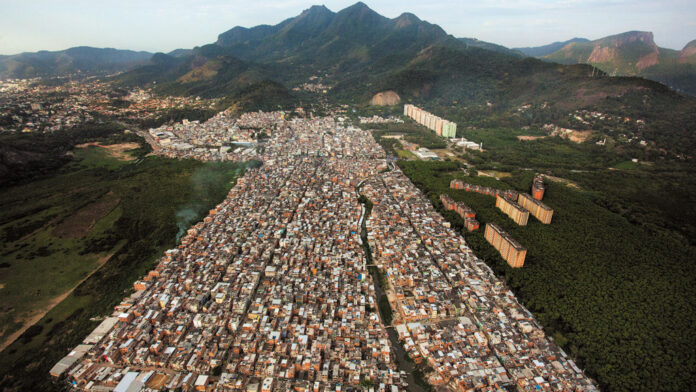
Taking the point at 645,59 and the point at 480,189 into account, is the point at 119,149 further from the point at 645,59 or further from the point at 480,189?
the point at 645,59

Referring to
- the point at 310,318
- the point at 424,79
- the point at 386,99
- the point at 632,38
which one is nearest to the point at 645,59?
the point at 632,38

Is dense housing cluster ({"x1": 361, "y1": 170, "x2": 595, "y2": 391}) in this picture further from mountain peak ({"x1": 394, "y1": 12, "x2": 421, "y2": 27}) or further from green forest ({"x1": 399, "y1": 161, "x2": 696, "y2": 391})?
mountain peak ({"x1": 394, "y1": 12, "x2": 421, "y2": 27})

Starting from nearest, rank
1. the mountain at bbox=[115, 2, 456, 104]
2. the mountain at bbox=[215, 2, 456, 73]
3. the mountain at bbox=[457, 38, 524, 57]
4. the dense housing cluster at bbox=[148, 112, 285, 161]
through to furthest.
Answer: the dense housing cluster at bbox=[148, 112, 285, 161]
the mountain at bbox=[115, 2, 456, 104]
the mountain at bbox=[215, 2, 456, 73]
the mountain at bbox=[457, 38, 524, 57]

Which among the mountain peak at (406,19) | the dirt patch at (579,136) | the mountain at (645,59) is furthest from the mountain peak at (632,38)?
Result: the mountain peak at (406,19)

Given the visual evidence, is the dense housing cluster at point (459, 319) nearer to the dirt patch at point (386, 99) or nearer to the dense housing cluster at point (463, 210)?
the dense housing cluster at point (463, 210)

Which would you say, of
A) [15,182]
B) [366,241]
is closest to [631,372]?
[366,241]

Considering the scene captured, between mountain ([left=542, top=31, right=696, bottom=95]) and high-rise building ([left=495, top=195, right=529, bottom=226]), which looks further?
mountain ([left=542, top=31, right=696, bottom=95])

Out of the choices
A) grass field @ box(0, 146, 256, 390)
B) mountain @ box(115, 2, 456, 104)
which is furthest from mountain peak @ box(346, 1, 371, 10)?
grass field @ box(0, 146, 256, 390)
